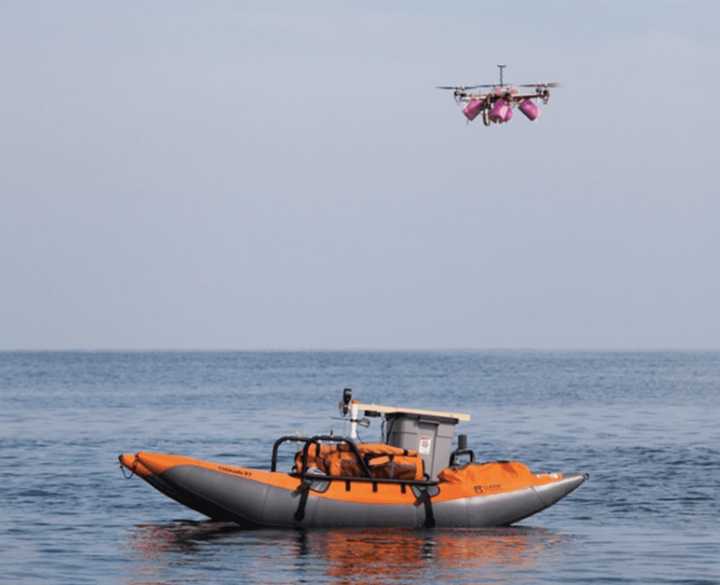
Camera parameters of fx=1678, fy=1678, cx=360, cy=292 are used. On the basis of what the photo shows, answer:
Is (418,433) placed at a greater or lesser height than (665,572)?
Result: greater

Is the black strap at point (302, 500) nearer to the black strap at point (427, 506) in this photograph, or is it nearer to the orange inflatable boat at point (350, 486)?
the orange inflatable boat at point (350, 486)

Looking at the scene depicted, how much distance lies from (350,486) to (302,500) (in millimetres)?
923

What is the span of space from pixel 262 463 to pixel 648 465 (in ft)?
35.6

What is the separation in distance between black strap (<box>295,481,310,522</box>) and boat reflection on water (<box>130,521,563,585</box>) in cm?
31

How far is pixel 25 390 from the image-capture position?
109 metres

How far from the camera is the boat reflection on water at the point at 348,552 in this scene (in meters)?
26.5

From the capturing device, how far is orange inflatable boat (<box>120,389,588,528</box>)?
3039 cm

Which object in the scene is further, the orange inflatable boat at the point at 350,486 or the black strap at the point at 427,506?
the black strap at the point at 427,506

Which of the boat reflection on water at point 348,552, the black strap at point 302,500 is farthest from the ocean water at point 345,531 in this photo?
the black strap at point 302,500

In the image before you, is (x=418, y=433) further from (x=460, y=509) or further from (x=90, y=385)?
(x=90, y=385)

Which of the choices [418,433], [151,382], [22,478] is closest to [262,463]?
[22,478]

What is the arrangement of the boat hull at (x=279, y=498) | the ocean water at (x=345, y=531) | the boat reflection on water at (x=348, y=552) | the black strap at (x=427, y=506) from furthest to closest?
1. the black strap at (x=427, y=506)
2. the boat hull at (x=279, y=498)
3. the ocean water at (x=345, y=531)
4. the boat reflection on water at (x=348, y=552)

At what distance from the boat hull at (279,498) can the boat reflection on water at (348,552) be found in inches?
10.3

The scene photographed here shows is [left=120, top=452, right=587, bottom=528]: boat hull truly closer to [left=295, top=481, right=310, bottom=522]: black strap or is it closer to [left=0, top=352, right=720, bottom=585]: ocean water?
[left=295, top=481, right=310, bottom=522]: black strap
